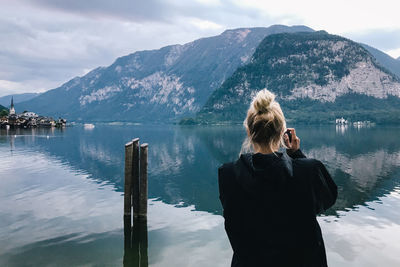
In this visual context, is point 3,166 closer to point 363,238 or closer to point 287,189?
point 363,238

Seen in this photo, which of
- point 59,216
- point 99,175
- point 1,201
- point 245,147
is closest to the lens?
point 245,147

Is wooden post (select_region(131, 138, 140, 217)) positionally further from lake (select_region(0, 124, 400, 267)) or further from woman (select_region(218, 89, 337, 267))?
woman (select_region(218, 89, 337, 267))

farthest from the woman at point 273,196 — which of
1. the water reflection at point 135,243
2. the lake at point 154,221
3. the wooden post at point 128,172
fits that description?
the wooden post at point 128,172

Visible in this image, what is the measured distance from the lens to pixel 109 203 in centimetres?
2220

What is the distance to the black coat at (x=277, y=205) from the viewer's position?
340 centimetres

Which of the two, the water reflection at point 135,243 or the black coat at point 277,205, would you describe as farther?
the water reflection at point 135,243

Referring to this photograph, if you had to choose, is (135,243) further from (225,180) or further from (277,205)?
(277,205)

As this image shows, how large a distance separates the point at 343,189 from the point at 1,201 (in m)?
25.4

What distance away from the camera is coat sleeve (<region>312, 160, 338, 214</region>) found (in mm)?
3488

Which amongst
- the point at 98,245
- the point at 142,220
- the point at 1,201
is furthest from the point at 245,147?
the point at 1,201

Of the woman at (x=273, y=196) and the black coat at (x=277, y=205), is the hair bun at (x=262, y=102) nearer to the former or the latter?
the woman at (x=273, y=196)

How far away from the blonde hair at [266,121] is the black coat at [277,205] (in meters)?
0.18

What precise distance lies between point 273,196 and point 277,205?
120 mm

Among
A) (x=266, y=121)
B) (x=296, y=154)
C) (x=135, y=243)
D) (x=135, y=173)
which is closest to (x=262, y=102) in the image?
(x=266, y=121)
